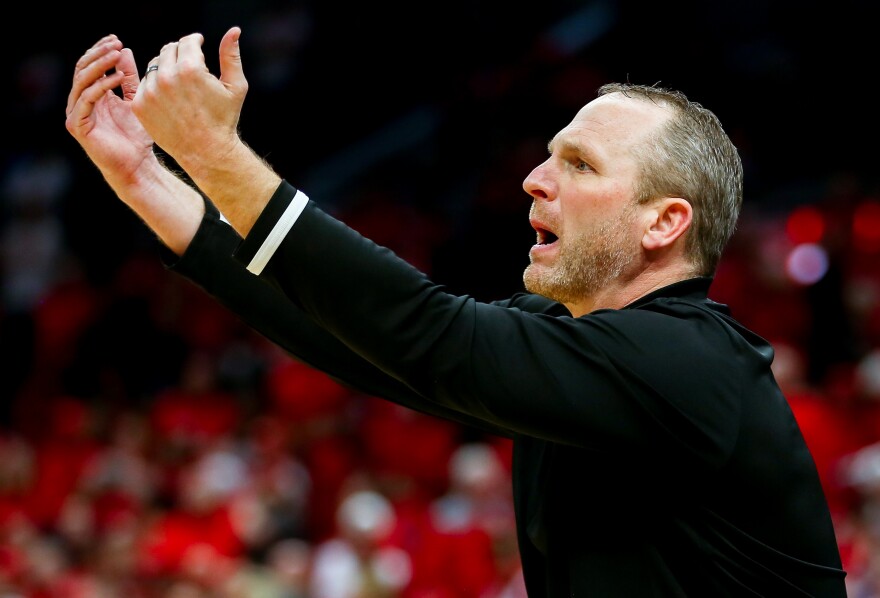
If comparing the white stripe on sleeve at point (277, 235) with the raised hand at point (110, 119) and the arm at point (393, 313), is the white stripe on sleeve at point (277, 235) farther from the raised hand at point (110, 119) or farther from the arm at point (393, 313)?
the raised hand at point (110, 119)

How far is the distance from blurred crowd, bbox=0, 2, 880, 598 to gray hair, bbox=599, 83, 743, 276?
3366 mm

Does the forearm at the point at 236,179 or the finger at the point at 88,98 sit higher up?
the finger at the point at 88,98

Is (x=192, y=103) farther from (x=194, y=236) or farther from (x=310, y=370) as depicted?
A: (x=310, y=370)

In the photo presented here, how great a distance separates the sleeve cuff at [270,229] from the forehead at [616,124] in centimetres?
73

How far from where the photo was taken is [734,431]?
7.30ft

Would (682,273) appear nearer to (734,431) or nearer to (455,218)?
(734,431)

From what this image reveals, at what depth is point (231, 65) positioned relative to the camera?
81.4 inches

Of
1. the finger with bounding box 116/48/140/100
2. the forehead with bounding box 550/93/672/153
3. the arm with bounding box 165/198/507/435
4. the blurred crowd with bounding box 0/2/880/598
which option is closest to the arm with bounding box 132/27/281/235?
the finger with bounding box 116/48/140/100

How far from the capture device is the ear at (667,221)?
8.12 ft

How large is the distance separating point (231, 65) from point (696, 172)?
0.97 m

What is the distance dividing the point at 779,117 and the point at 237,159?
8409 millimetres

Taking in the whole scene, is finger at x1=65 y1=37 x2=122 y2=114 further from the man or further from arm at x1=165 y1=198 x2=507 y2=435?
arm at x1=165 y1=198 x2=507 y2=435

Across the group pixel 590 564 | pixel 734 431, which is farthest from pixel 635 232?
pixel 590 564

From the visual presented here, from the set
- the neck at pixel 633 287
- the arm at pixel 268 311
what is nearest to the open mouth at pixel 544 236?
the neck at pixel 633 287
